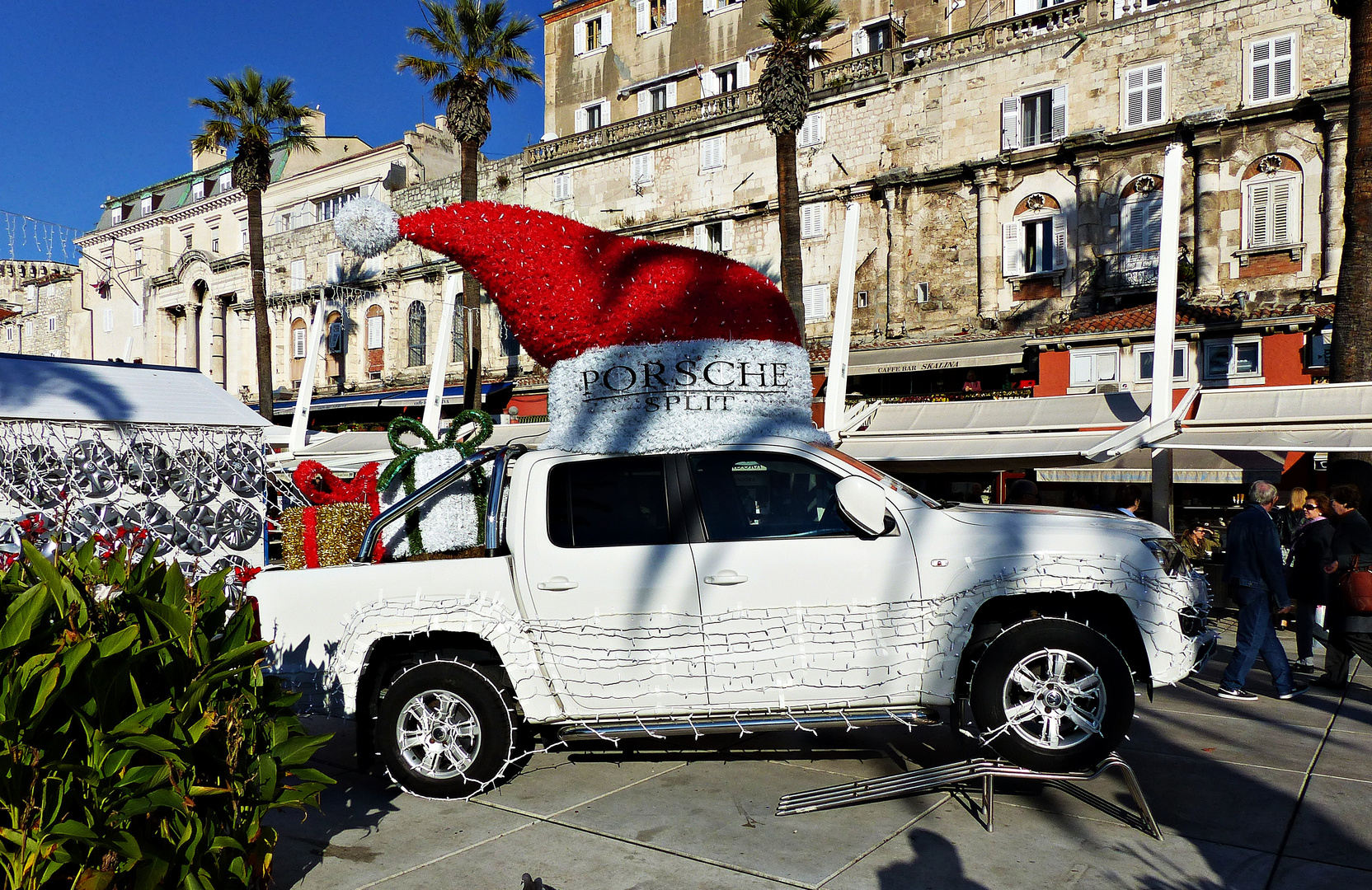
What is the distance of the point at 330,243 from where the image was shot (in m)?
37.3

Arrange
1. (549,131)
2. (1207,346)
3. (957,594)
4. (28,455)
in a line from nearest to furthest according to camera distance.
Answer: (957,594)
(28,455)
(1207,346)
(549,131)

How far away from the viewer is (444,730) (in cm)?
514

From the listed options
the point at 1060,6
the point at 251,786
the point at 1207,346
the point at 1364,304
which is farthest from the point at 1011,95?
the point at 251,786

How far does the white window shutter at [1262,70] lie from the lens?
789 inches

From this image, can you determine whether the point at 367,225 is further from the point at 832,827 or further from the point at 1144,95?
the point at 1144,95

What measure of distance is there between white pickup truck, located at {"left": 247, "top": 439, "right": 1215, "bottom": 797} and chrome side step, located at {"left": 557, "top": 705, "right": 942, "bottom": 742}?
0.04 feet

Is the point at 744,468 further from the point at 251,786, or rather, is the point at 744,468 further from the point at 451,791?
A: the point at 251,786

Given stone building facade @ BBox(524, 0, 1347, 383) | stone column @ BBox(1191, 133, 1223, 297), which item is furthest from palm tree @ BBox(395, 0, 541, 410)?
stone column @ BBox(1191, 133, 1223, 297)

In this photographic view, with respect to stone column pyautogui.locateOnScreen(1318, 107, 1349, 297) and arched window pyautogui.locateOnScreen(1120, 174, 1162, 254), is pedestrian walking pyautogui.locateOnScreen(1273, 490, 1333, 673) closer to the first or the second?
stone column pyautogui.locateOnScreen(1318, 107, 1349, 297)

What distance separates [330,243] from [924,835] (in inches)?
1465

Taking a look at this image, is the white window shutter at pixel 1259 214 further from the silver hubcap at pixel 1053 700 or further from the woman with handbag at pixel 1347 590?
the silver hubcap at pixel 1053 700

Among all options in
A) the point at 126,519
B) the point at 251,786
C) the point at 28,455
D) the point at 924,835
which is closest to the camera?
the point at 251,786

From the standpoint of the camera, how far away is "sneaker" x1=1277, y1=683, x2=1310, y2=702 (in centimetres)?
740

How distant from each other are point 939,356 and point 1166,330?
10.0 m
